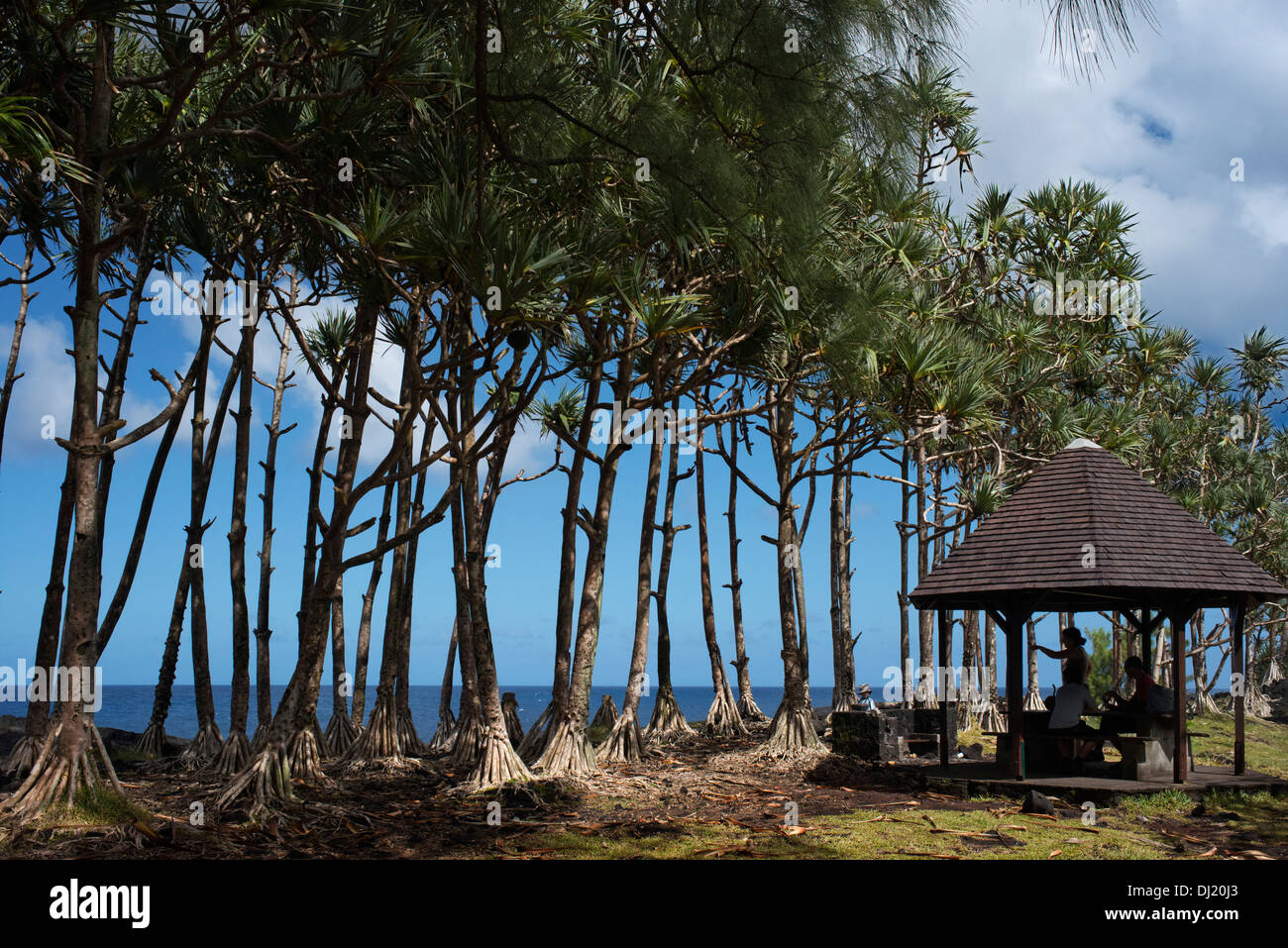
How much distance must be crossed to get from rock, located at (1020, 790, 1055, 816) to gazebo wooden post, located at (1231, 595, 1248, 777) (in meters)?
2.76

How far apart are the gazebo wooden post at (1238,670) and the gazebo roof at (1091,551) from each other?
0.58ft

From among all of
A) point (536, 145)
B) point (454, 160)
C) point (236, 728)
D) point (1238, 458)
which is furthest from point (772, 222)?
point (1238, 458)

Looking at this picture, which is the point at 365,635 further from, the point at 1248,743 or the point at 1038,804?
the point at 1248,743

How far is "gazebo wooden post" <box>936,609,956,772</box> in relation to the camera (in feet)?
38.0

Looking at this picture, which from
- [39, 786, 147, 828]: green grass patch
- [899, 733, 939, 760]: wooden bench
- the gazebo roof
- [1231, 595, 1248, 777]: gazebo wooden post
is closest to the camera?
[39, 786, 147, 828]: green grass patch

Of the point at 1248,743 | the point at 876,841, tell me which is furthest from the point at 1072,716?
the point at 1248,743

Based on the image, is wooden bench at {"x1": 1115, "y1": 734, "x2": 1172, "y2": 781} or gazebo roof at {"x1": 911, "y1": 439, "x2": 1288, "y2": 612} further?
gazebo roof at {"x1": 911, "y1": 439, "x2": 1288, "y2": 612}

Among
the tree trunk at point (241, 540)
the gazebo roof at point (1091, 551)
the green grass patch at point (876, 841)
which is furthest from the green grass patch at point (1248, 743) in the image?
the tree trunk at point (241, 540)

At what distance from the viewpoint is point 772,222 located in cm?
806

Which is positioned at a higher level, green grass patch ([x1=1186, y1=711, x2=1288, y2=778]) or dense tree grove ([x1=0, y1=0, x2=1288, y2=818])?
dense tree grove ([x1=0, y1=0, x2=1288, y2=818])

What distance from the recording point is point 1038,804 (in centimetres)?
951

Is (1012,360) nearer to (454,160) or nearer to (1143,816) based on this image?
(1143,816)

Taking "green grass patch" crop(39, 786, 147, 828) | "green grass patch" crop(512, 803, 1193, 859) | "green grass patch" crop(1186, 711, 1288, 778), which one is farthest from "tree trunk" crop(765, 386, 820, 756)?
"green grass patch" crop(39, 786, 147, 828)

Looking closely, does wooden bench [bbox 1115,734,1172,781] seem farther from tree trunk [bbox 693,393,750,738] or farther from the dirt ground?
tree trunk [bbox 693,393,750,738]
